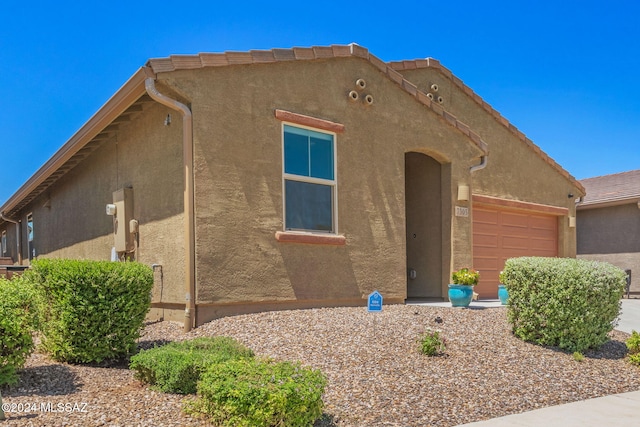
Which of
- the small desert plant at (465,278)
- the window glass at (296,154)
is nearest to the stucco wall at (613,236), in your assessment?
the small desert plant at (465,278)

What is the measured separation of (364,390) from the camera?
5676mm

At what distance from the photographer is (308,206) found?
30.7 feet

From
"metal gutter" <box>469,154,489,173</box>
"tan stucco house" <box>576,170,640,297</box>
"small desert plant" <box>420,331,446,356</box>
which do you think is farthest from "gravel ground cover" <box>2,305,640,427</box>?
"tan stucco house" <box>576,170,640,297</box>

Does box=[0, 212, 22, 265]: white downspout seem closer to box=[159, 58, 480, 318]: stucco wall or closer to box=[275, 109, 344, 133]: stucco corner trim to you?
box=[159, 58, 480, 318]: stucco wall

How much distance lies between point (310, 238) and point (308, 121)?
195 cm

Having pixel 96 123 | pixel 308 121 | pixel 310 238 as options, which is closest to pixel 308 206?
pixel 310 238

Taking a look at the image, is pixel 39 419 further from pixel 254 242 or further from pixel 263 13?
pixel 263 13

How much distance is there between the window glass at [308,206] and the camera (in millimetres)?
9164

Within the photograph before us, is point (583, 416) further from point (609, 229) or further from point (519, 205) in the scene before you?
point (609, 229)

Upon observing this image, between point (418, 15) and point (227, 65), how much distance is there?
22.0 ft

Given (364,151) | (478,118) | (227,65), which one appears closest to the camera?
(227,65)

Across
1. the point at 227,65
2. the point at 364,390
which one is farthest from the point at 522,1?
the point at 364,390

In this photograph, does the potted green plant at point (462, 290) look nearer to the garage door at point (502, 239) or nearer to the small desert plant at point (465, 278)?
the small desert plant at point (465, 278)

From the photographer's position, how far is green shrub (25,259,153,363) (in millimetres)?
6223
